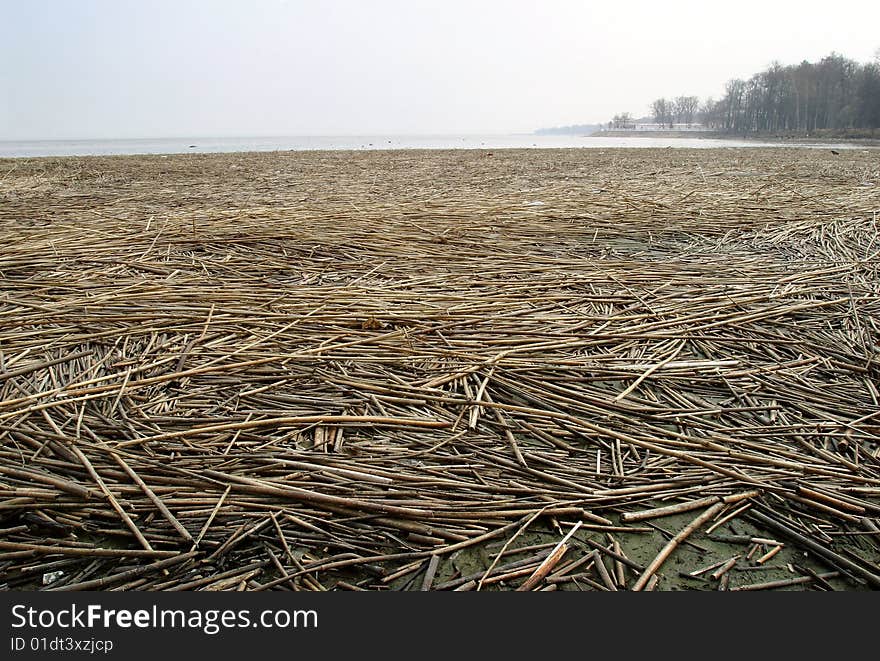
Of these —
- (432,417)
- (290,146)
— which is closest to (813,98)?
(290,146)

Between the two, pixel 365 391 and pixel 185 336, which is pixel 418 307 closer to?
pixel 365 391

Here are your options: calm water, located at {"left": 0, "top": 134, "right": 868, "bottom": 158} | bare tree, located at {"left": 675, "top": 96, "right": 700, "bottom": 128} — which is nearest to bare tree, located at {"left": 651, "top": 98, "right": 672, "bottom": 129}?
bare tree, located at {"left": 675, "top": 96, "right": 700, "bottom": 128}

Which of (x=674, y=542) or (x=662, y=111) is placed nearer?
(x=674, y=542)

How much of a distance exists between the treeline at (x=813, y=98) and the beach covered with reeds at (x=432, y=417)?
65.7 metres

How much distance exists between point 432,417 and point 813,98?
83.5 meters

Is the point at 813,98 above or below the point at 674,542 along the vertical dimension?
above

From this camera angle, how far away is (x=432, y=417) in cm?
192

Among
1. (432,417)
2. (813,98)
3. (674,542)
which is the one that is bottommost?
(674,542)

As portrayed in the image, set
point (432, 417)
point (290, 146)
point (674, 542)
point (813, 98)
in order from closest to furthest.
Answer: point (674, 542), point (432, 417), point (290, 146), point (813, 98)

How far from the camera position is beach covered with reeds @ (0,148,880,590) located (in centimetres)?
136

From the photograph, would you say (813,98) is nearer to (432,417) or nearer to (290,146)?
(290,146)

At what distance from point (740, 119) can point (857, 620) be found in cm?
10292

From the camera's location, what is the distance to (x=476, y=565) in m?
1.36

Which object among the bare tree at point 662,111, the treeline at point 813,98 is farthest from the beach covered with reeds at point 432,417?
the bare tree at point 662,111
